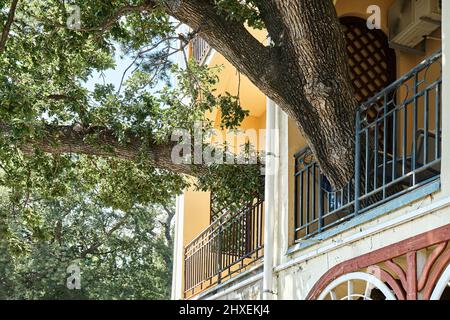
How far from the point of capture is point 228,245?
12.1 metres

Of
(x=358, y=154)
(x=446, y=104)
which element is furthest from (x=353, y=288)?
(x=446, y=104)

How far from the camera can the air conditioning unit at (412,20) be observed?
33.6 ft

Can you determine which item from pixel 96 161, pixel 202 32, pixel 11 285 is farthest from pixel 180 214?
pixel 11 285

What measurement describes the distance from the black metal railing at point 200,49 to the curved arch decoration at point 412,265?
766 centimetres

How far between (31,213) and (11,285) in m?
12.7

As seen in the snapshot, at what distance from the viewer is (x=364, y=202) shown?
7941mm

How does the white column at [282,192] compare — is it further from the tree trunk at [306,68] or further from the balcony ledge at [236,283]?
the tree trunk at [306,68]

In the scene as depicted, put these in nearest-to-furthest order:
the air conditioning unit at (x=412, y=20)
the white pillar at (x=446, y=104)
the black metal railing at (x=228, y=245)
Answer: the white pillar at (x=446, y=104), the air conditioning unit at (x=412, y=20), the black metal railing at (x=228, y=245)

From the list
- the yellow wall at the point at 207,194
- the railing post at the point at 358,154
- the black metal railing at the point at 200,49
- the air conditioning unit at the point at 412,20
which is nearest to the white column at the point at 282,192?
the railing post at the point at 358,154

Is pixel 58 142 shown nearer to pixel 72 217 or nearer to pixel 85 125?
pixel 85 125

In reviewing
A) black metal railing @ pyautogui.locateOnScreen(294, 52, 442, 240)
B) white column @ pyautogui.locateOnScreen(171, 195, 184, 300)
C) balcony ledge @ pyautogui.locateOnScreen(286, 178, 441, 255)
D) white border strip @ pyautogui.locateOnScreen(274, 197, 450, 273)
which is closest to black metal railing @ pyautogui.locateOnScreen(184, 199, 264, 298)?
white column @ pyautogui.locateOnScreen(171, 195, 184, 300)

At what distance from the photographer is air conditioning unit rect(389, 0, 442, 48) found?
10.2m

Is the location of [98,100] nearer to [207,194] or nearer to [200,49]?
[200,49]

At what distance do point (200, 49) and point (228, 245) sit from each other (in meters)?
4.48
